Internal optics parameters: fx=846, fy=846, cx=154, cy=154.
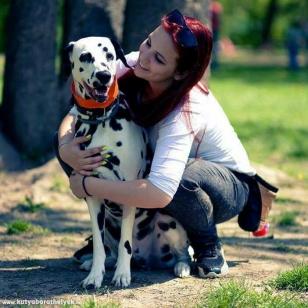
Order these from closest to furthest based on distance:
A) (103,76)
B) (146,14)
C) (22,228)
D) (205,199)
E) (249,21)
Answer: (103,76)
(205,199)
(22,228)
(146,14)
(249,21)

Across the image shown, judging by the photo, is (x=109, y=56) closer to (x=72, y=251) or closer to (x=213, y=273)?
(x=213, y=273)

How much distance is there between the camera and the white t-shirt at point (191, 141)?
449 cm

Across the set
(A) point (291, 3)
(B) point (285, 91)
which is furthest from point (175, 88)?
(A) point (291, 3)

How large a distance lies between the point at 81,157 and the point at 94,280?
2.20ft

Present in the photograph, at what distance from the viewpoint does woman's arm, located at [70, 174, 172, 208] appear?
448cm

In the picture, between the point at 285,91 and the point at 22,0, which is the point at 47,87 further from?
the point at 285,91

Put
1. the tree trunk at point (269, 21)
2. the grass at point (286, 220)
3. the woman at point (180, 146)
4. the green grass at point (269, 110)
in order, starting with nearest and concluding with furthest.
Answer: the woman at point (180, 146) → the grass at point (286, 220) → the green grass at point (269, 110) → the tree trunk at point (269, 21)

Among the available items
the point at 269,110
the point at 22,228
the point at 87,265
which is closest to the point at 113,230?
the point at 87,265

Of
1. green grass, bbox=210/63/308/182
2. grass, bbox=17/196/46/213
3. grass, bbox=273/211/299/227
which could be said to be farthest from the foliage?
grass, bbox=17/196/46/213

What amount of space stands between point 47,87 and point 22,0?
0.84m

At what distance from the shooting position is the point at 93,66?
4438 millimetres

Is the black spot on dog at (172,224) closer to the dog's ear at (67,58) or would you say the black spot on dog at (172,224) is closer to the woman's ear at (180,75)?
the woman's ear at (180,75)

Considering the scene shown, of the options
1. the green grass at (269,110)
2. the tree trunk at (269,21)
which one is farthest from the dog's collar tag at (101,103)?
the tree trunk at (269,21)

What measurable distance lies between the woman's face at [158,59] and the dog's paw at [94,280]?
3.61 ft
